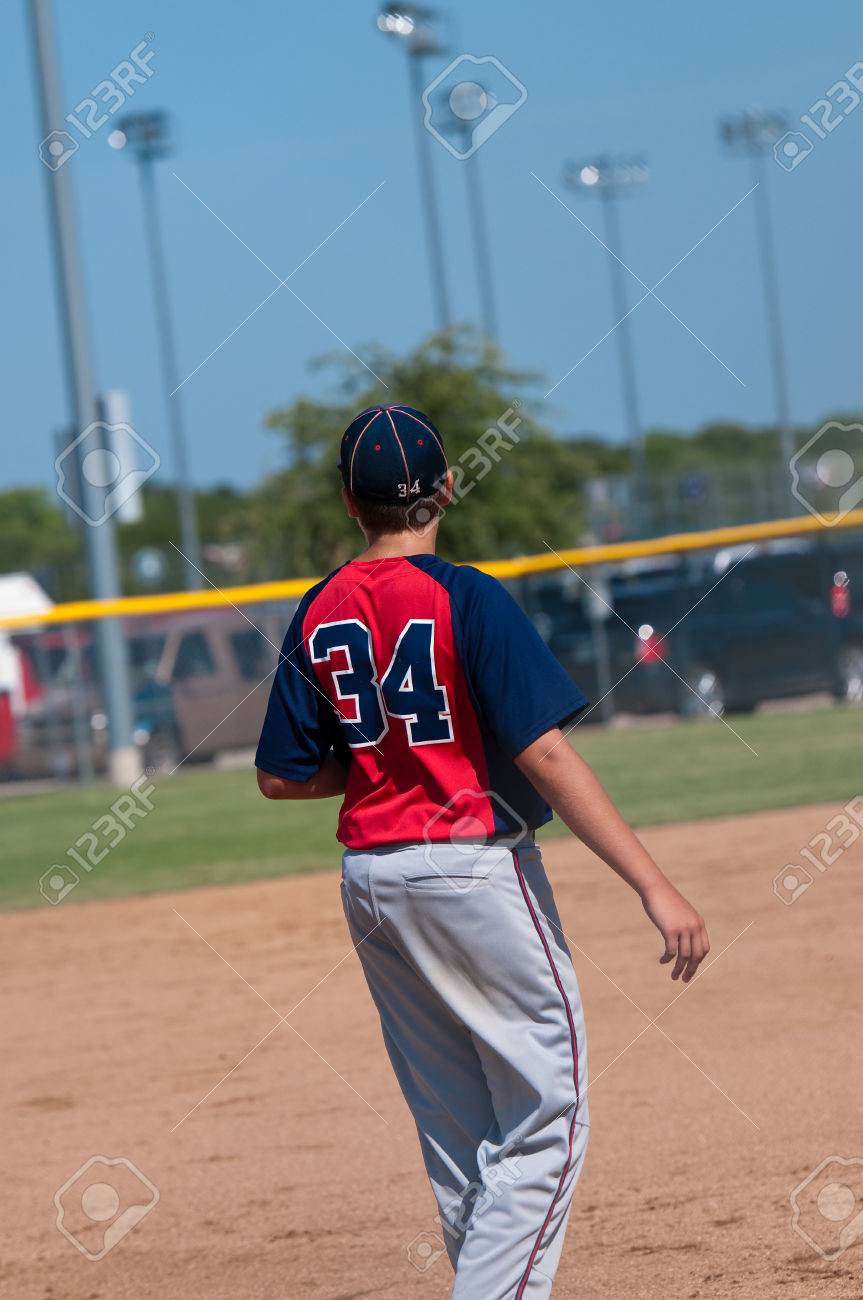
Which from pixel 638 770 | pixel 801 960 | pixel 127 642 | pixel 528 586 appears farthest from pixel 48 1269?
pixel 528 586

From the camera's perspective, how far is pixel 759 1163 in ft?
14.1

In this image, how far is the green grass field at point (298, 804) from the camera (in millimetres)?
10812

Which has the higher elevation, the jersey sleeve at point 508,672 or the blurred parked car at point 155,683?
the jersey sleeve at point 508,672

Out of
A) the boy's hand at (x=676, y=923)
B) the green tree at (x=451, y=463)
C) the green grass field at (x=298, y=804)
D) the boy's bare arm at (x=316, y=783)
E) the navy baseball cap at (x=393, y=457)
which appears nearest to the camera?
the boy's hand at (x=676, y=923)

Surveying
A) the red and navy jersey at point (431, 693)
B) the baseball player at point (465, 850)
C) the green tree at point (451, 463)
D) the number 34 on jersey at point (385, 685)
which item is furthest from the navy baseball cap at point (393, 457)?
the green tree at point (451, 463)

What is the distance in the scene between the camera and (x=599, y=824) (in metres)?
2.64

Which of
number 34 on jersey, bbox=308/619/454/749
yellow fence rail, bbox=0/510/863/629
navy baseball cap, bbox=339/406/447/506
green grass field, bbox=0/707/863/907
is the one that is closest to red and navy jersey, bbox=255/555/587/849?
number 34 on jersey, bbox=308/619/454/749

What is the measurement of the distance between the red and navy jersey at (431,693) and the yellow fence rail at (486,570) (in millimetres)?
12668

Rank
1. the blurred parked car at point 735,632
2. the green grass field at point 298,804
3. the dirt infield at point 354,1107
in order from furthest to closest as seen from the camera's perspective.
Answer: the blurred parked car at point 735,632 → the green grass field at point 298,804 → the dirt infield at point 354,1107

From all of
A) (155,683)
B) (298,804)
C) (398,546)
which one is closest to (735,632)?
(298,804)

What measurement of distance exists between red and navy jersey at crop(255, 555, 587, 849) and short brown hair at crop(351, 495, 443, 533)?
80 mm

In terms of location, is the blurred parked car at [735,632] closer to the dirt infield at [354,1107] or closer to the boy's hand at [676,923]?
the dirt infield at [354,1107]

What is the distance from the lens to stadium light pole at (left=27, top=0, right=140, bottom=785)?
16344 millimetres

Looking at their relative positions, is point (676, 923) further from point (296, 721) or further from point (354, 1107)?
point (354, 1107)
